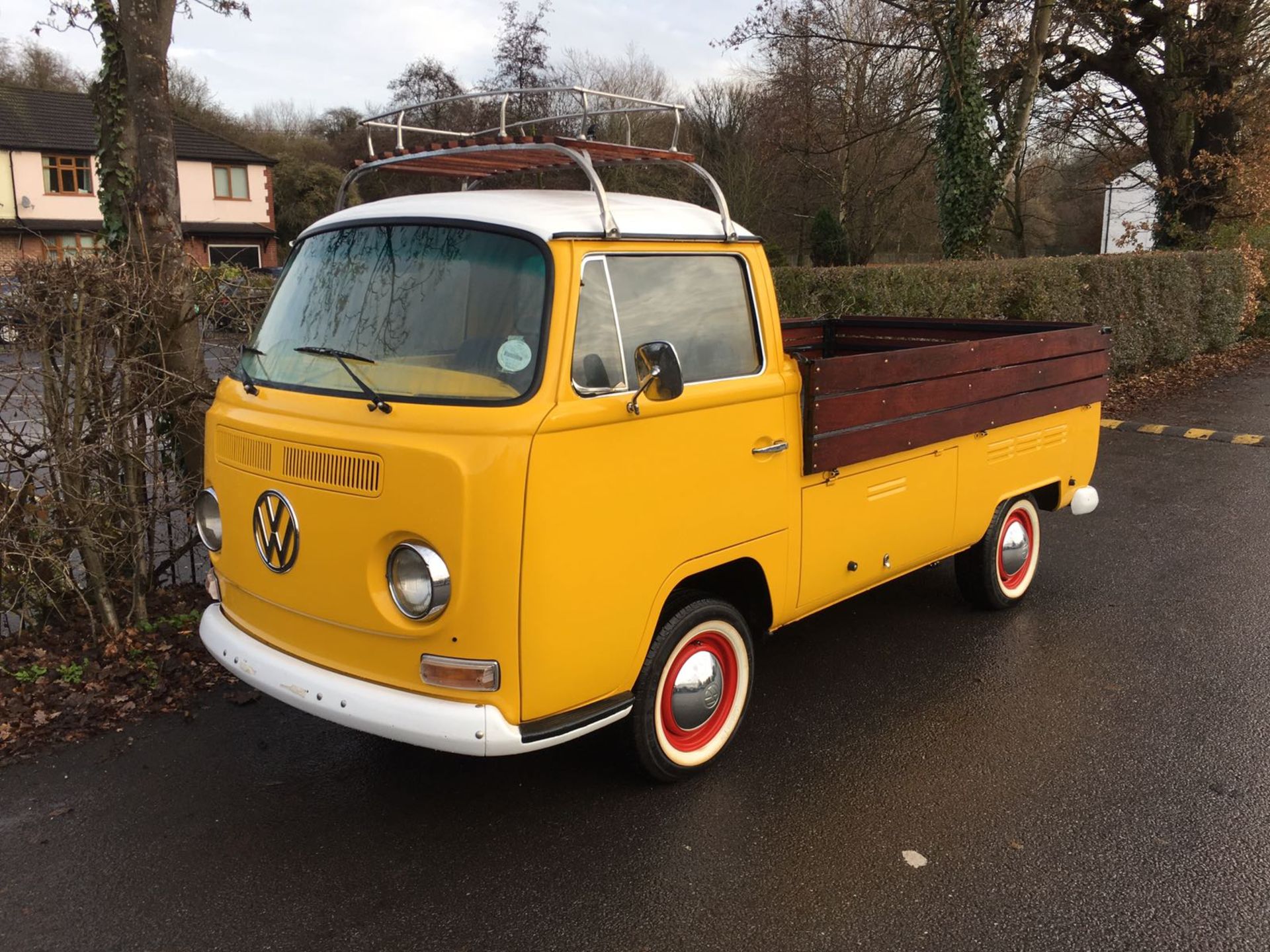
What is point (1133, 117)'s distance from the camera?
67.7 feet

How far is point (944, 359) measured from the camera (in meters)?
4.73

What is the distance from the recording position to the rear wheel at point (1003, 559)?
546cm

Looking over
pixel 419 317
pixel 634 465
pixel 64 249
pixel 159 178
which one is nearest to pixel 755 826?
pixel 634 465

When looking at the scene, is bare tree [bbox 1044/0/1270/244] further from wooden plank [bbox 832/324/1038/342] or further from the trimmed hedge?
wooden plank [bbox 832/324/1038/342]

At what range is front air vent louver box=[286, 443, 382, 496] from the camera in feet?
10.1

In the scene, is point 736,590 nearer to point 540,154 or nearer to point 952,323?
point 540,154

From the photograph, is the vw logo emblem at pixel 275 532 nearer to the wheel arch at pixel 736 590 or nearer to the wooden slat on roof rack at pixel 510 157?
the wheel arch at pixel 736 590

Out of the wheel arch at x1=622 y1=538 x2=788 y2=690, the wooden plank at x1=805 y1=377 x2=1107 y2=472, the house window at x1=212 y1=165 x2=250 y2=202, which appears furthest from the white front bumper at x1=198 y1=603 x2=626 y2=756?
the house window at x1=212 y1=165 x2=250 y2=202

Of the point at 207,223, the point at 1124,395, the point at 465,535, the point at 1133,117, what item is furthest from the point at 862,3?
the point at 465,535

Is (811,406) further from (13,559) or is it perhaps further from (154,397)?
(13,559)

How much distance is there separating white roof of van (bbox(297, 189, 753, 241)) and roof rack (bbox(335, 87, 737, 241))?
2.5 inches

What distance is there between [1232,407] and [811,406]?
36.1ft

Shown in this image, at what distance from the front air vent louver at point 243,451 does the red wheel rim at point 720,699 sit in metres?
1.62

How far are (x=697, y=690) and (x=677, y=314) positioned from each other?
4.72ft
